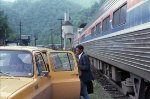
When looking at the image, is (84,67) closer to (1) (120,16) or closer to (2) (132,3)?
(2) (132,3)

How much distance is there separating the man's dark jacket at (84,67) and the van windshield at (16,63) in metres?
2.43

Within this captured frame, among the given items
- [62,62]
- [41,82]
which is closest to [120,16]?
[62,62]

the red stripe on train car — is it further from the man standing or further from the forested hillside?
the forested hillside

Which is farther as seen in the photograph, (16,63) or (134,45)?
(134,45)

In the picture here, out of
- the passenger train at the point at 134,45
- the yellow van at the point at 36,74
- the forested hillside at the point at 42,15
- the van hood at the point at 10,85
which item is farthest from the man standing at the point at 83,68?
the forested hillside at the point at 42,15

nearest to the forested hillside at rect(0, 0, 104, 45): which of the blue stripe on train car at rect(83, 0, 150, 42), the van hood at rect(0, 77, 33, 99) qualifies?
the blue stripe on train car at rect(83, 0, 150, 42)

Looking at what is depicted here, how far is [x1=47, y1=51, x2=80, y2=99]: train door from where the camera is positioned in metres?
7.31

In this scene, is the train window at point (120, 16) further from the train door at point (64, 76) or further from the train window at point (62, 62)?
the train door at point (64, 76)

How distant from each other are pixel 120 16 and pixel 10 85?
6079mm

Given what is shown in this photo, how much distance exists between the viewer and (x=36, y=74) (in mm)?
6168

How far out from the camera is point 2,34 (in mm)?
73938

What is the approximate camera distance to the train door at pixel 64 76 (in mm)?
7312

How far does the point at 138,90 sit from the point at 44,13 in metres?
109

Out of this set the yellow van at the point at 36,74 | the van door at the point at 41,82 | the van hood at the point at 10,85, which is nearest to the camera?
the van hood at the point at 10,85
